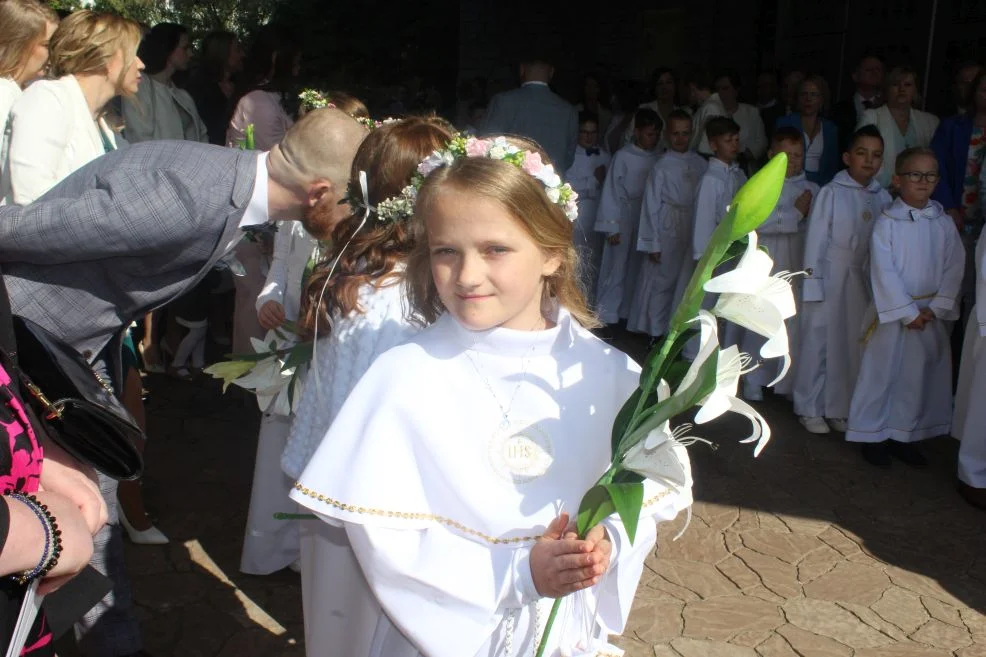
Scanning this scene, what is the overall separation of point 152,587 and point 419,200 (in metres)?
2.49

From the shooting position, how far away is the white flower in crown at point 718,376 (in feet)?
5.82

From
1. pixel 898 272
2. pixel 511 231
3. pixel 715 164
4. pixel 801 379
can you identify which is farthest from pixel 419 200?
pixel 715 164

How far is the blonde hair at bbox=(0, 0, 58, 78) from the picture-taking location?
394cm

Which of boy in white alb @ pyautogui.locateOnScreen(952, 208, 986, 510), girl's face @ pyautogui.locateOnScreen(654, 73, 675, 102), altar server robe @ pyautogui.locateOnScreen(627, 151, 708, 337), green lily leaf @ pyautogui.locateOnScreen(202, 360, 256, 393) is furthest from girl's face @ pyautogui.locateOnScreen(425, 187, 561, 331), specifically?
girl's face @ pyautogui.locateOnScreen(654, 73, 675, 102)

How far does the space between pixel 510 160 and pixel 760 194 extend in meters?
0.70

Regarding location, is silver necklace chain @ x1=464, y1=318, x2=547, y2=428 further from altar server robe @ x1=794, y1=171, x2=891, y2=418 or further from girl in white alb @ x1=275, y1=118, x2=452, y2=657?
altar server robe @ x1=794, y1=171, x2=891, y2=418

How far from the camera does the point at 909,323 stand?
217 inches

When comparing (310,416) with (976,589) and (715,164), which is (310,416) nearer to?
(976,589)

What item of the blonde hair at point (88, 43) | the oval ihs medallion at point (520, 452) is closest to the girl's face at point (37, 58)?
the blonde hair at point (88, 43)

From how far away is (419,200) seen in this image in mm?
2281

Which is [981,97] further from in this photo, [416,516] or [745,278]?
[416,516]

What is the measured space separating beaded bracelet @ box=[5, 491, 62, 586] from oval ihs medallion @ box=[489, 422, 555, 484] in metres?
0.86

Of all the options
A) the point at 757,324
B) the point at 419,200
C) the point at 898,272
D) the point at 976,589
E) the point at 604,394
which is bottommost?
the point at 976,589

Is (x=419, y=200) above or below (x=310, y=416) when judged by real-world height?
above
